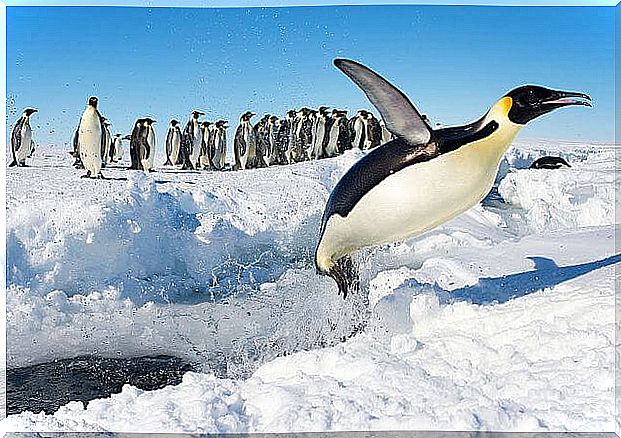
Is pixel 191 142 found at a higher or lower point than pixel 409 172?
higher

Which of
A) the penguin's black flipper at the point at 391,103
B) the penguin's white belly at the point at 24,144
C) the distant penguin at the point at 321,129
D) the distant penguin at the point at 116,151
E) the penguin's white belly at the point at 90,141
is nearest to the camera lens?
the penguin's black flipper at the point at 391,103

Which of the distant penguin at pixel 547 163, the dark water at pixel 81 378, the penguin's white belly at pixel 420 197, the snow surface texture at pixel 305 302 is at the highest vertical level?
the distant penguin at pixel 547 163

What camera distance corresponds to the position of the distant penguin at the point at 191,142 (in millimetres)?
3701

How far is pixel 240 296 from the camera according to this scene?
3.27m

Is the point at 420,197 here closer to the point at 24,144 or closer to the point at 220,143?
the point at 220,143

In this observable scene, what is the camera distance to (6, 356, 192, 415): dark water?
2.65 meters

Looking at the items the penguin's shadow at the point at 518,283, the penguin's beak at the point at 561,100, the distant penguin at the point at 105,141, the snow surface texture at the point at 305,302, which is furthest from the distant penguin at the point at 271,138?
the penguin's beak at the point at 561,100

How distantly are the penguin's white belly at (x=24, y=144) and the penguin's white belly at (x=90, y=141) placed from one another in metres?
0.25

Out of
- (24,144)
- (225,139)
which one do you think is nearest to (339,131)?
(225,139)

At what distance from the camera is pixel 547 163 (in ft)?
11.7

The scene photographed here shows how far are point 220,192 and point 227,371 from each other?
113 centimetres

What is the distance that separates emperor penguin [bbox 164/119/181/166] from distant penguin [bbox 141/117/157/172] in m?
0.07

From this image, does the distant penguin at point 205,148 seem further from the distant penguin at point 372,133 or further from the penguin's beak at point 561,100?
the penguin's beak at point 561,100

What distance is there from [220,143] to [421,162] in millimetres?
1572
